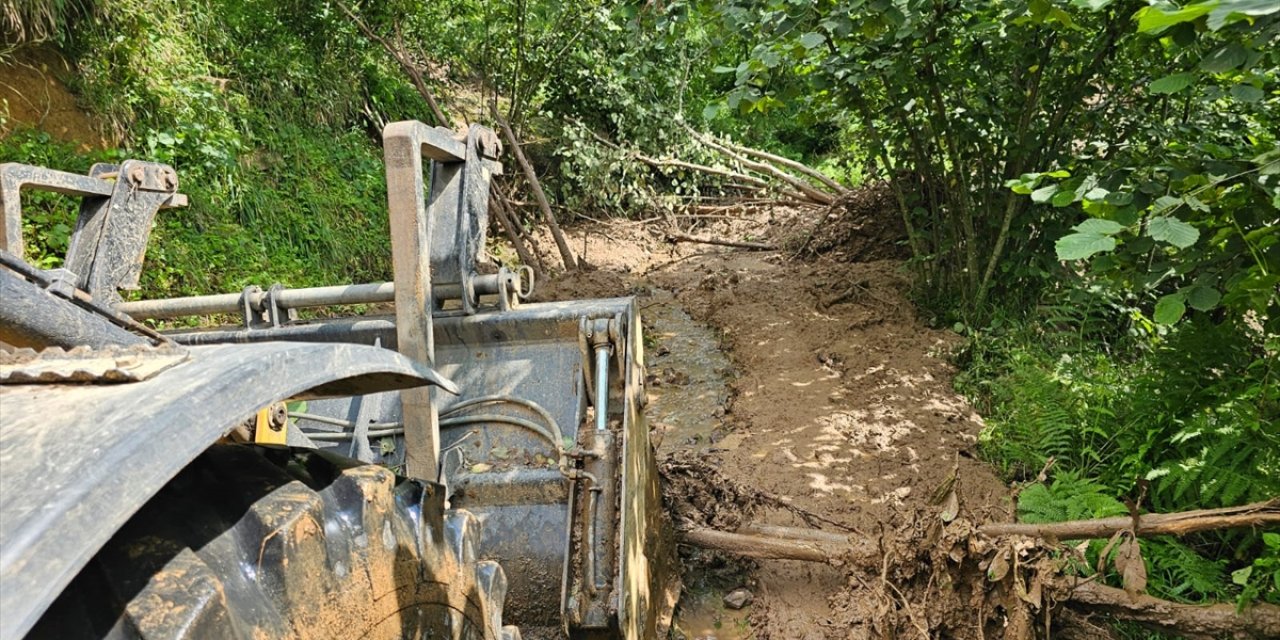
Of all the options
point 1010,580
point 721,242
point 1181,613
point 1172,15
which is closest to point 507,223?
point 721,242

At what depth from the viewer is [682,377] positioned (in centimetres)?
630

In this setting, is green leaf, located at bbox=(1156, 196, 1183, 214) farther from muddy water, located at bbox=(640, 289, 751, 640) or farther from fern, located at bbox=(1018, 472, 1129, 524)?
muddy water, located at bbox=(640, 289, 751, 640)

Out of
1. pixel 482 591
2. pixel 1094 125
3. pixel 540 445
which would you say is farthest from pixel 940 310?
pixel 482 591

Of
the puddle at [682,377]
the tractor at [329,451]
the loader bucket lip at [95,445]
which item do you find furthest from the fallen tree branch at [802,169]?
the loader bucket lip at [95,445]

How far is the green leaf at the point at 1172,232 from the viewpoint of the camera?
1.98 m

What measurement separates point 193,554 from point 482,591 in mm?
723

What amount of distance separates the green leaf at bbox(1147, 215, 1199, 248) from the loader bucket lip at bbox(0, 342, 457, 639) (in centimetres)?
191

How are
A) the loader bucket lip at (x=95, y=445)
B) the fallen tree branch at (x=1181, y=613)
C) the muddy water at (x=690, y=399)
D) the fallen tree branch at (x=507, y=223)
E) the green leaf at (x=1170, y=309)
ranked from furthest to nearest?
the fallen tree branch at (x=507, y=223) → the muddy water at (x=690, y=399) → the fallen tree branch at (x=1181, y=613) → the green leaf at (x=1170, y=309) → the loader bucket lip at (x=95, y=445)

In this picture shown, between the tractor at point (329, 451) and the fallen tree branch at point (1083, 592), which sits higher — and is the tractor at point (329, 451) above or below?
above

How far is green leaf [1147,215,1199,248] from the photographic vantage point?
1.98 meters

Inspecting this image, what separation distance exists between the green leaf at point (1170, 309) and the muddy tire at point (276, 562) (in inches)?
72.3

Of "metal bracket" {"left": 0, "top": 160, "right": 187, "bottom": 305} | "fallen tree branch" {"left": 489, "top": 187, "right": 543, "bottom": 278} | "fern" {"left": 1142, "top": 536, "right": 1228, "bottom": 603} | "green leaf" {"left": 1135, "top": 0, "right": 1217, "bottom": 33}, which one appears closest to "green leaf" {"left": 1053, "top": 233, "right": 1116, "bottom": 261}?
"green leaf" {"left": 1135, "top": 0, "right": 1217, "bottom": 33}

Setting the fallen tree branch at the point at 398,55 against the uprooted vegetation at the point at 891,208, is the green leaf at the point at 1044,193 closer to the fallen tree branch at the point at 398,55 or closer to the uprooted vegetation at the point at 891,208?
the uprooted vegetation at the point at 891,208

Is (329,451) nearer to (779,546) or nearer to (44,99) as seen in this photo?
(779,546)
